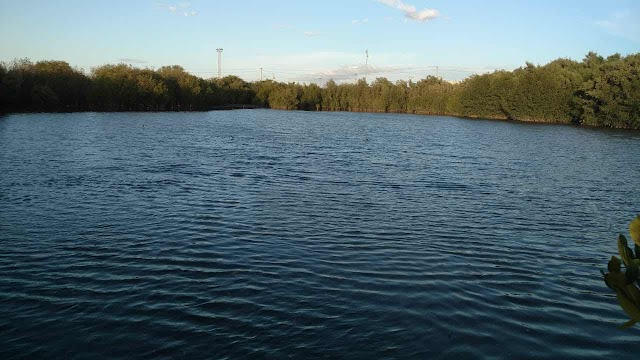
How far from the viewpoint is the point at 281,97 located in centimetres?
18562

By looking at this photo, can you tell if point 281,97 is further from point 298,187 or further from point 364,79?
point 298,187

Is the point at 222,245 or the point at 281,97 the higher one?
the point at 281,97

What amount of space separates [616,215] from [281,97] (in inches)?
6748

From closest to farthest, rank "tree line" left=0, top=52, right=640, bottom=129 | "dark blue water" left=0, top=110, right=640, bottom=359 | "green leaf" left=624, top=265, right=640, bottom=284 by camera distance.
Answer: "green leaf" left=624, top=265, right=640, bottom=284
"dark blue water" left=0, top=110, right=640, bottom=359
"tree line" left=0, top=52, right=640, bottom=129

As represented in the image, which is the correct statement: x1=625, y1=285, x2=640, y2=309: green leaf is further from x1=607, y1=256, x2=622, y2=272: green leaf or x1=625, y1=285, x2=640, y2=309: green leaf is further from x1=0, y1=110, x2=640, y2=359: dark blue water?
x1=0, y1=110, x2=640, y2=359: dark blue water

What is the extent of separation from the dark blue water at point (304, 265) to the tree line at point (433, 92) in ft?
246

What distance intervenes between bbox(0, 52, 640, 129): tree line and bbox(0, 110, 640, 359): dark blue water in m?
75.0

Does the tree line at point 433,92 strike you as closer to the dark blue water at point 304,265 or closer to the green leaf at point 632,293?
the dark blue water at point 304,265

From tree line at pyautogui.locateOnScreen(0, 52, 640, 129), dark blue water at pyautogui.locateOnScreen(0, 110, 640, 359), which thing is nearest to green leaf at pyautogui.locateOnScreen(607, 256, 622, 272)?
dark blue water at pyautogui.locateOnScreen(0, 110, 640, 359)

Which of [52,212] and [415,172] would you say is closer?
[52,212]

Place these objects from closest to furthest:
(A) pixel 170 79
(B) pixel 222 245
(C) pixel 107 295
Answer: (C) pixel 107 295 < (B) pixel 222 245 < (A) pixel 170 79

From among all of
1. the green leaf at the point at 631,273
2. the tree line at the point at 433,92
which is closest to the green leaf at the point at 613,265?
the green leaf at the point at 631,273

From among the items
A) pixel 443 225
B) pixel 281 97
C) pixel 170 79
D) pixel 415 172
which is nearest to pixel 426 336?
pixel 443 225

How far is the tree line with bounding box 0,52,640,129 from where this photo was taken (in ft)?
295
